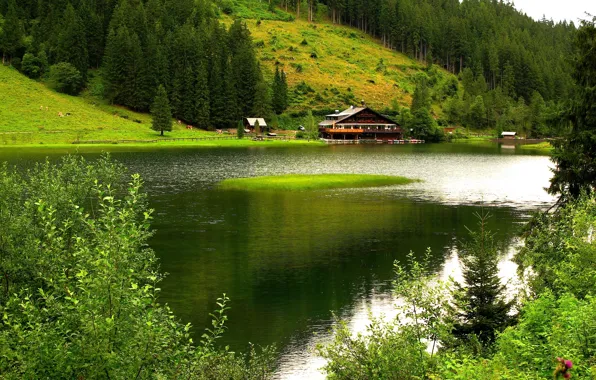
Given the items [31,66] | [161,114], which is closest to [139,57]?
[31,66]

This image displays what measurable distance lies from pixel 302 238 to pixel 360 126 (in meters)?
130

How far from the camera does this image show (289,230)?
46.6 metres

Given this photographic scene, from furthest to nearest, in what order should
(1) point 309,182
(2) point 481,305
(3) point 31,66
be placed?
(3) point 31,66 < (1) point 309,182 < (2) point 481,305

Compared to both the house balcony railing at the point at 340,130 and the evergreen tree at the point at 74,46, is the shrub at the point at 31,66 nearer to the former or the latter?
the evergreen tree at the point at 74,46

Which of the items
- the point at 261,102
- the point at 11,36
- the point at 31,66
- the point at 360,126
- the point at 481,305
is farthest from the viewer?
the point at 261,102

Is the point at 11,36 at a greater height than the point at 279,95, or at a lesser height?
greater

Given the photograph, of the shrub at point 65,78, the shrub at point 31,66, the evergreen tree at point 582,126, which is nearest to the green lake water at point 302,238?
the evergreen tree at point 582,126

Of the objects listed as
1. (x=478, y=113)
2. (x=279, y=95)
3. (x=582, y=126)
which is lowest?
(x=582, y=126)

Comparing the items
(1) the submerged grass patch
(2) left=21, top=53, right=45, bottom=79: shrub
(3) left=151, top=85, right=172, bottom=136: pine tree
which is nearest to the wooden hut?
(3) left=151, top=85, right=172, bottom=136: pine tree

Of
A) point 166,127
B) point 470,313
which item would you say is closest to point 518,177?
point 470,313

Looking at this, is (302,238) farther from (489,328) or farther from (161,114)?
(161,114)

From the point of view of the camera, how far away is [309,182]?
7219cm

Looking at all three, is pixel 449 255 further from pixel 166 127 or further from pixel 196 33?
pixel 196 33

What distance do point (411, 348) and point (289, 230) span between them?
29428mm
